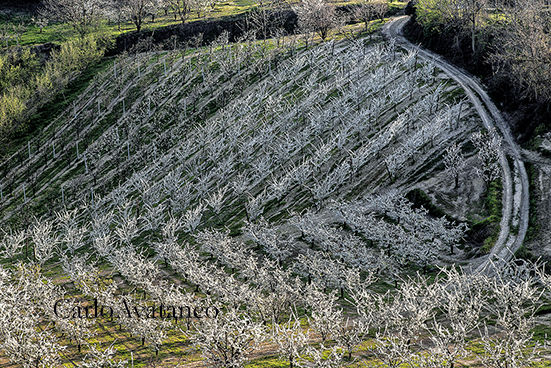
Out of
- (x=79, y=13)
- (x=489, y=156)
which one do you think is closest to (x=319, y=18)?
(x=489, y=156)

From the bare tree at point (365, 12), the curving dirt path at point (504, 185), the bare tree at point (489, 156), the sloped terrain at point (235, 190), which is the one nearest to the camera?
the sloped terrain at point (235, 190)

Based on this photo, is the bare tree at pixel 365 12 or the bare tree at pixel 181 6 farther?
the bare tree at pixel 181 6

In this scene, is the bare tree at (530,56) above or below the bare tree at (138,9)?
below

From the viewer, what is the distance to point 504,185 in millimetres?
57062

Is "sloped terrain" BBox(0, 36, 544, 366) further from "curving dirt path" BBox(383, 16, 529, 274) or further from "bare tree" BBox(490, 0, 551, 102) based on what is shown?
"bare tree" BBox(490, 0, 551, 102)

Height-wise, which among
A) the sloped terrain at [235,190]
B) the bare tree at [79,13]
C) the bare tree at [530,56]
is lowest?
the sloped terrain at [235,190]

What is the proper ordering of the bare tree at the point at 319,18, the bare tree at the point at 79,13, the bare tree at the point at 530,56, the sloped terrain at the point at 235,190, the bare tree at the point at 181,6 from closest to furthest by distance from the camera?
1. the sloped terrain at the point at 235,190
2. the bare tree at the point at 530,56
3. the bare tree at the point at 319,18
4. the bare tree at the point at 181,6
5. the bare tree at the point at 79,13

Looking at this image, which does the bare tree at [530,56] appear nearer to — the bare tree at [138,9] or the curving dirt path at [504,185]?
the curving dirt path at [504,185]

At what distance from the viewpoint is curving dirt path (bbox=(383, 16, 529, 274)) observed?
47.0 meters

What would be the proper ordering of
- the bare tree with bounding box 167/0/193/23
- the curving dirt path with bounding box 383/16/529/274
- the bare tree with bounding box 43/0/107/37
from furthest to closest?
1. the bare tree with bounding box 43/0/107/37
2. the bare tree with bounding box 167/0/193/23
3. the curving dirt path with bounding box 383/16/529/274

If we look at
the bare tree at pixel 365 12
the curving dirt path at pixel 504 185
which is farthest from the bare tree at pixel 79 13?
the curving dirt path at pixel 504 185

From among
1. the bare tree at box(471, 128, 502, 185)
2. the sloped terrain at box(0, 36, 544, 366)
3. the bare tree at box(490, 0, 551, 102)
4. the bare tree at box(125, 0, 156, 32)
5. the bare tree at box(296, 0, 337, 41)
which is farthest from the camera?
the bare tree at box(125, 0, 156, 32)

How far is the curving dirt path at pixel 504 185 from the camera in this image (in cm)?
4700

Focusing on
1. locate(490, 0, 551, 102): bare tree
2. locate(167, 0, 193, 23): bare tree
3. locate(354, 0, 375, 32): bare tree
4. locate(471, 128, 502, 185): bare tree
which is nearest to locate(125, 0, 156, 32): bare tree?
locate(167, 0, 193, 23): bare tree
